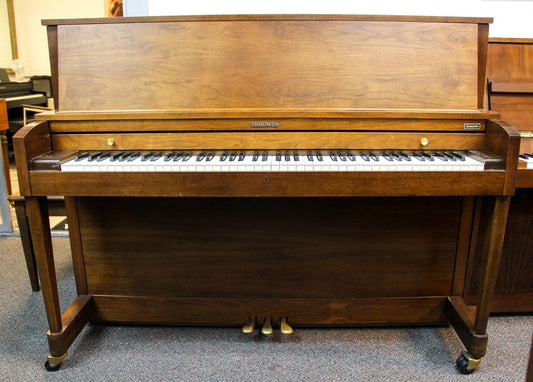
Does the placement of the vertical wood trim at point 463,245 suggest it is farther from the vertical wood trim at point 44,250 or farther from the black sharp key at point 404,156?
the vertical wood trim at point 44,250

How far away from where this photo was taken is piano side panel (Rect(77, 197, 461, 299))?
178cm

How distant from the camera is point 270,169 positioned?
1.40 m

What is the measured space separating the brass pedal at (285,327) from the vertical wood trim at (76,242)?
0.92 metres

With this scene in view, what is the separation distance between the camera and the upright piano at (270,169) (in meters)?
1.42

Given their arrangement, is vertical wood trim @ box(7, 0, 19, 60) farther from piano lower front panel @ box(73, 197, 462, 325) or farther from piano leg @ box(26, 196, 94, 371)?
piano leg @ box(26, 196, 94, 371)

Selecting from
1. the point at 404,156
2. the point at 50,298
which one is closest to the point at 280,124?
the point at 404,156

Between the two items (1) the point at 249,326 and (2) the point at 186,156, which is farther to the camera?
(1) the point at 249,326

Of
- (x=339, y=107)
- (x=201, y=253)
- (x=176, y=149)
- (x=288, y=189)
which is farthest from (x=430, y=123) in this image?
(x=201, y=253)

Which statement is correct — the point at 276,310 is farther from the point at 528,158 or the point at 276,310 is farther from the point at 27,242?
the point at 27,242

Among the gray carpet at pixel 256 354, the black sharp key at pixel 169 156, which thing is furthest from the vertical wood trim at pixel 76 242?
the black sharp key at pixel 169 156

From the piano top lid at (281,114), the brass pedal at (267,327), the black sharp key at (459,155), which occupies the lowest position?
the brass pedal at (267,327)

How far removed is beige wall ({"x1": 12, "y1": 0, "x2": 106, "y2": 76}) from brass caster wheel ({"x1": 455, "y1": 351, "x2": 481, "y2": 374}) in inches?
274

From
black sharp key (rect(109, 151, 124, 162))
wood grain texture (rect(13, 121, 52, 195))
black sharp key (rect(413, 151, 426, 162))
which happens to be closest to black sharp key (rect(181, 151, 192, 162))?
black sharp key (rect(109, 151, 124, 162))

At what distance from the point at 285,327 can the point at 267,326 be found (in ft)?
0.26
